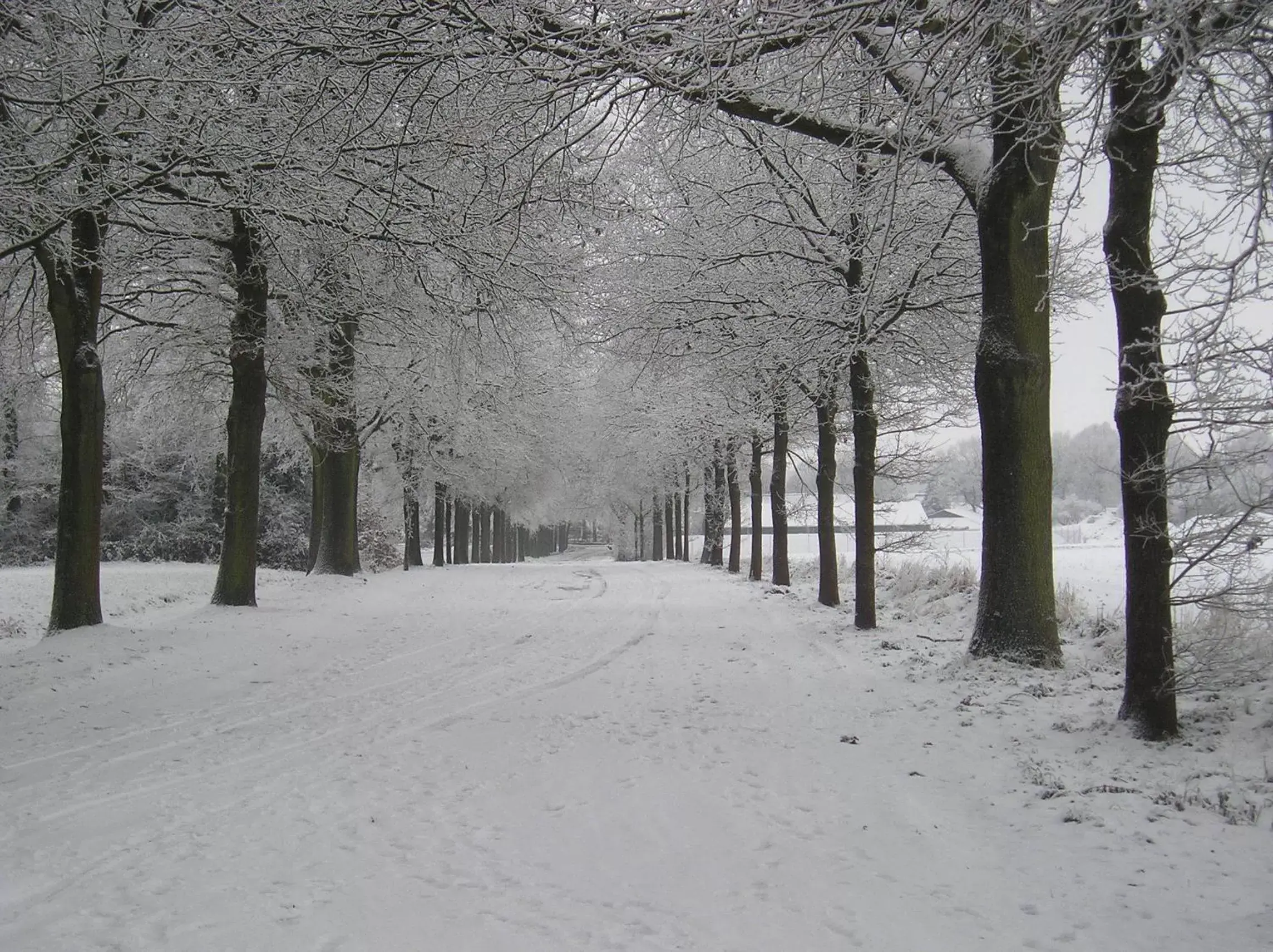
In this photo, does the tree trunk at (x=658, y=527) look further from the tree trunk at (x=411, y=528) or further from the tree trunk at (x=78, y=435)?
the tree trunk at (x=78, y=435)

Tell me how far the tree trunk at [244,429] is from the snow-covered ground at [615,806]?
344 centimetres

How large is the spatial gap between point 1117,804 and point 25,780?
6.00 meters

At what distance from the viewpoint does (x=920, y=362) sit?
38.8ft

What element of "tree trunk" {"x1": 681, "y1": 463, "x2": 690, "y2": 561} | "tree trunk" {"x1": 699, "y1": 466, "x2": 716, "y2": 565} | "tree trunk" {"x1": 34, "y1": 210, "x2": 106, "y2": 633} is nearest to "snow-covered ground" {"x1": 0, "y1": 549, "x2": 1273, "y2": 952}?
"tree trunk" {"x1": 34, "y1": 210, "x2": 106, "y2": 633}

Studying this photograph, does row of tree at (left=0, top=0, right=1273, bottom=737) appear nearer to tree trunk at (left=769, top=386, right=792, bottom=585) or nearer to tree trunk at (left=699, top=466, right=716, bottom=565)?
tree trunk at (left=769, top=386, right=792, bottom=585)

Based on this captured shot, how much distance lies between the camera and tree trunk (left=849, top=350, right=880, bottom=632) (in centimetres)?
1079

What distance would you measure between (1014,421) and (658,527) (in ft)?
110

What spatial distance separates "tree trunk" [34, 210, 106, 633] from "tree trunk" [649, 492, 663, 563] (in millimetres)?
30266

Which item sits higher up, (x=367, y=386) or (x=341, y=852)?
(x=367, y=386)

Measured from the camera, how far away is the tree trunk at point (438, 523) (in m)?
26.8

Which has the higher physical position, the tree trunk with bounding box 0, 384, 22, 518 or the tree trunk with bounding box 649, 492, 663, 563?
the tree trunk with bounding box 0, 384, 22, 518

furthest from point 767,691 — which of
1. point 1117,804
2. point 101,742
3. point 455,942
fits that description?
point 101,742

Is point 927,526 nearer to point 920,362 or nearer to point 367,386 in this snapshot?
point 920,362

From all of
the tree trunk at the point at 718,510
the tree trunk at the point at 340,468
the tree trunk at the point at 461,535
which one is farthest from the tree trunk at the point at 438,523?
the tree trunk at the point at 718,510
